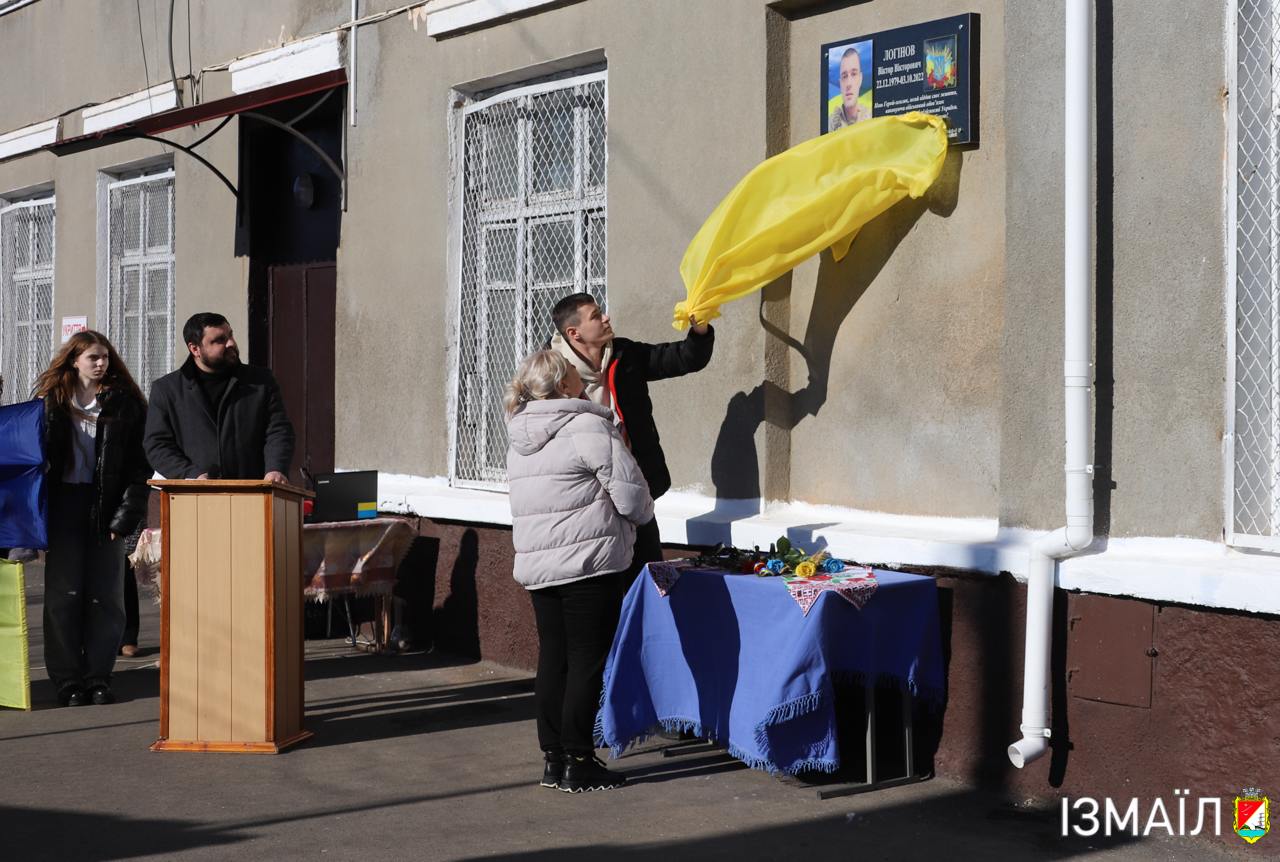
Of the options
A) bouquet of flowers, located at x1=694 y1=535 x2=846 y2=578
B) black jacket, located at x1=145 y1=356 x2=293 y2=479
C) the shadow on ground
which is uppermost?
black jacket, located at x1=145 y1=356 x2=293 y2=479

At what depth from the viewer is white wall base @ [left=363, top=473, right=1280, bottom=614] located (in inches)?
199

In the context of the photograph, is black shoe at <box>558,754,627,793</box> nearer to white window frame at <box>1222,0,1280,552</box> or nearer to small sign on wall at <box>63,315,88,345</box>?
white window frame at <box>1222,0,1280,552</box>

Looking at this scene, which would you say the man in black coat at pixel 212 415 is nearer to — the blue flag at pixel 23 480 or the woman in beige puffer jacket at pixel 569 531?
the blue flag at pixel 23 480

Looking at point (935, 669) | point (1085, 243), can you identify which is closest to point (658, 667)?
point (935, 669)

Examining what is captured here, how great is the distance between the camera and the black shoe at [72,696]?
757cm

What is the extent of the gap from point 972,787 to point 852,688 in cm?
62

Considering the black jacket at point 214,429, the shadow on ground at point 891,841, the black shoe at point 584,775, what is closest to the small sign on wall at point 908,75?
the shadow on ground at point 891,841

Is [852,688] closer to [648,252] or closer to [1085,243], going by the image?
[1085,243]

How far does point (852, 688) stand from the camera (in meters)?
6.21

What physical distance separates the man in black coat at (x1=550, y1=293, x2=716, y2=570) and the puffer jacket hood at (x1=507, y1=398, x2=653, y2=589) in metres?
0.61

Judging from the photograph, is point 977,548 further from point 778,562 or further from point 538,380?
point 538,380

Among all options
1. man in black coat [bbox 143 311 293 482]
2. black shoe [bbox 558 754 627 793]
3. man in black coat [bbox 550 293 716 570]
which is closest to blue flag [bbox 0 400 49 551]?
man in black coat [bbox 143 311 293 482]

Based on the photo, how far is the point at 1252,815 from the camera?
4.98m

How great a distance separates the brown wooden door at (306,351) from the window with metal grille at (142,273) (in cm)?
151
